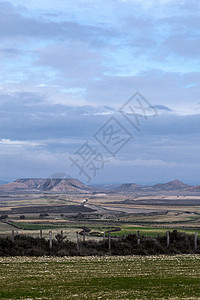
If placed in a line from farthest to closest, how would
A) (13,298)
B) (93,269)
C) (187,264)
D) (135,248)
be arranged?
(135,248) < (187,264) < (93,269) < (13,298)

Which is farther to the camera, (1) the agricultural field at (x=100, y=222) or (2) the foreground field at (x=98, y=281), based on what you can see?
(1) the agricultural field at (x=100, y=222)

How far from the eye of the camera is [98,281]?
53.8 feet

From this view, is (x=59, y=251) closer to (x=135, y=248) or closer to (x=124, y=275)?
(x=135, y=248)

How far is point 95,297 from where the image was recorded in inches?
509

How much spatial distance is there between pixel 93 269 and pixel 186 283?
612 cm

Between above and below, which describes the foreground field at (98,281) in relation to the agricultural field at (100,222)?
above

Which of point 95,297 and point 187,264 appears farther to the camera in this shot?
point 187,264

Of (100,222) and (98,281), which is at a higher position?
(98,281)

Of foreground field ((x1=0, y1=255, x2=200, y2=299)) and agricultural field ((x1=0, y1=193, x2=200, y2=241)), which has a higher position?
foreground field ((x1=0, y1=255, x2=200, y2=299))

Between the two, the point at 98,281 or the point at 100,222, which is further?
the point at 100,222

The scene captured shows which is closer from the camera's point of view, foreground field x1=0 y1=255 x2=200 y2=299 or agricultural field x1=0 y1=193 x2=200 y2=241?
foreground field x1=0 y1=255 x2=200 y2=299

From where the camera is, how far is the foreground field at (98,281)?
13.5m

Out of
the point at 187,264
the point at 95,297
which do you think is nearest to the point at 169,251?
the point at 187,264

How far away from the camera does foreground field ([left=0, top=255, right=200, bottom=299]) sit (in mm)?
13461
